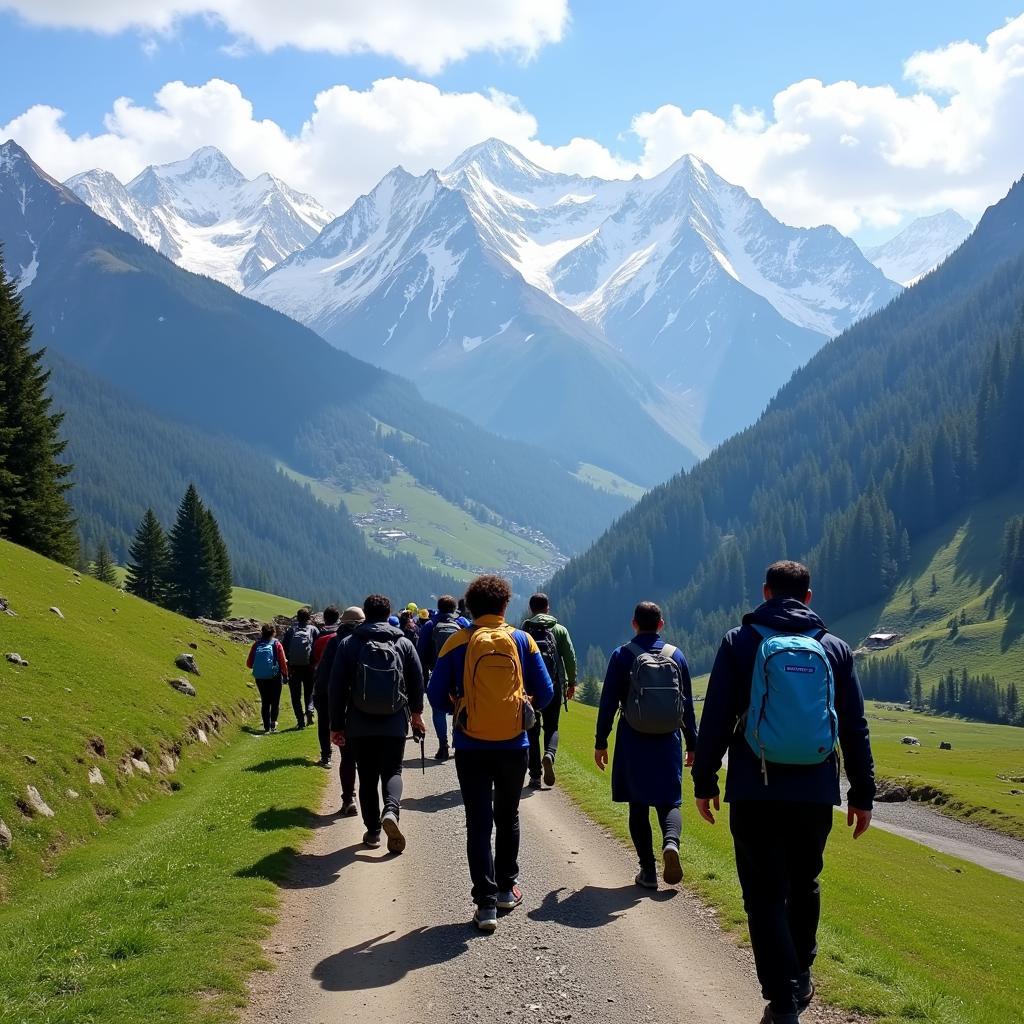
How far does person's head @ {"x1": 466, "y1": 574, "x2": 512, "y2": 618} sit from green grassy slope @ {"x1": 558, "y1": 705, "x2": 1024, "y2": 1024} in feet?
16.1

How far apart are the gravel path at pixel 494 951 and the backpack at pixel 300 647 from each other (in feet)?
44.4

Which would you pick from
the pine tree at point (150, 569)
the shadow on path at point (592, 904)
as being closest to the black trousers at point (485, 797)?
the shadow on path at point (592, 904)

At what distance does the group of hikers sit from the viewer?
27.2 feet

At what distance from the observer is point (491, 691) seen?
1103cm

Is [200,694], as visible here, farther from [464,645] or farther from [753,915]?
[753,915]

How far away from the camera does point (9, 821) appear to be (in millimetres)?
16547

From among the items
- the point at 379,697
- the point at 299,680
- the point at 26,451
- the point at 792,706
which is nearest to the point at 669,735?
the point at 379,697

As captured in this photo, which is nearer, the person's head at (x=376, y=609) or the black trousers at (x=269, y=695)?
the person's head at (x=376, y=609)

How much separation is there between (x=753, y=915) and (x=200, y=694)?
28576 millimetres

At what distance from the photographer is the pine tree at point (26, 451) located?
5147 centimetres

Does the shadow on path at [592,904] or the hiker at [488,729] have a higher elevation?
the hiker at [488,729]

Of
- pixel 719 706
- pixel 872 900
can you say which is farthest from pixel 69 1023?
pixel 872 900

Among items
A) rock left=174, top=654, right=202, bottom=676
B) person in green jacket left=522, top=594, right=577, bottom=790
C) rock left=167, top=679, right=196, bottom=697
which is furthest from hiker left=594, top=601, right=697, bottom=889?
rock left=174, top=654, right=202, bottom=676

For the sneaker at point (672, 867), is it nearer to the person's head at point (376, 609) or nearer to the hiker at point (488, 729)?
the hiker at point (488, 729)
